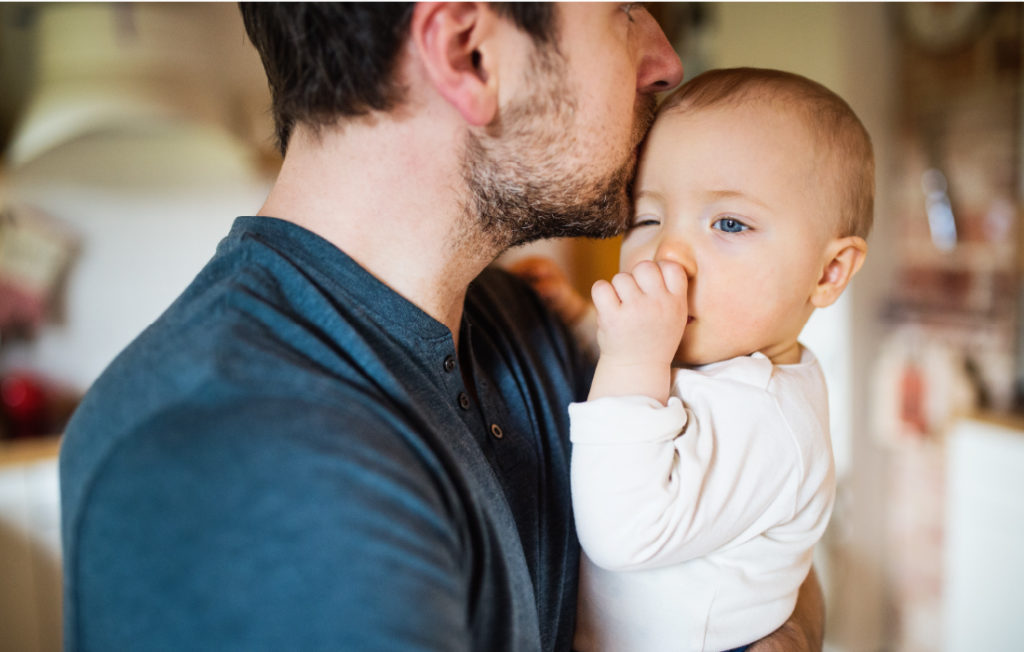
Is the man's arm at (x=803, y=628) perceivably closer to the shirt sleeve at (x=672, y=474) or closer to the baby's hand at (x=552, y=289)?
the shirt sleeve at (x=672, y=474)

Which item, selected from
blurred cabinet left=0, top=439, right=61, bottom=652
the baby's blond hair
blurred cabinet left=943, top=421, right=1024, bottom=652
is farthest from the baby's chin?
blurred cabinet left=0, top=439, right=61, bottom=652

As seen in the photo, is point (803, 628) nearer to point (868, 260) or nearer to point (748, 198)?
point (748, 198)

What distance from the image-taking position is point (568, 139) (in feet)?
2.90

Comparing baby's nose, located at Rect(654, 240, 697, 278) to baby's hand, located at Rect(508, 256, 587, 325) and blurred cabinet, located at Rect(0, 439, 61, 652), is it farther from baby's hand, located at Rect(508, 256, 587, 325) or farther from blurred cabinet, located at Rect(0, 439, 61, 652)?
blurred cabinet, located at Rect(0, 439, 61, 652)

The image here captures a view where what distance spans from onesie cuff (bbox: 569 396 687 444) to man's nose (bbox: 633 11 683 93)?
0.42m

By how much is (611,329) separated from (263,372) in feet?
1.30

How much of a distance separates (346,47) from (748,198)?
1.62 feet

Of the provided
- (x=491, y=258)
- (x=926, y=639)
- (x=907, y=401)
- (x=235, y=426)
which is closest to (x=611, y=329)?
(x=491, y=258)

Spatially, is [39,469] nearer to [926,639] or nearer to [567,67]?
[567,67]

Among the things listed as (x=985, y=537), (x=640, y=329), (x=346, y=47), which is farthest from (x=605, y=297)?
(x=985, y=537)

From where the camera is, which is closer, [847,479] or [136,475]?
[136,475]

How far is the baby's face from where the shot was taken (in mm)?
907

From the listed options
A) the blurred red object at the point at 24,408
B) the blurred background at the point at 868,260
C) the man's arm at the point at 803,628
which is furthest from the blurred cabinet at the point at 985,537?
the blurred red object at the point at 24,408

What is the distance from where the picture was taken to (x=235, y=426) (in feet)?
1.90
